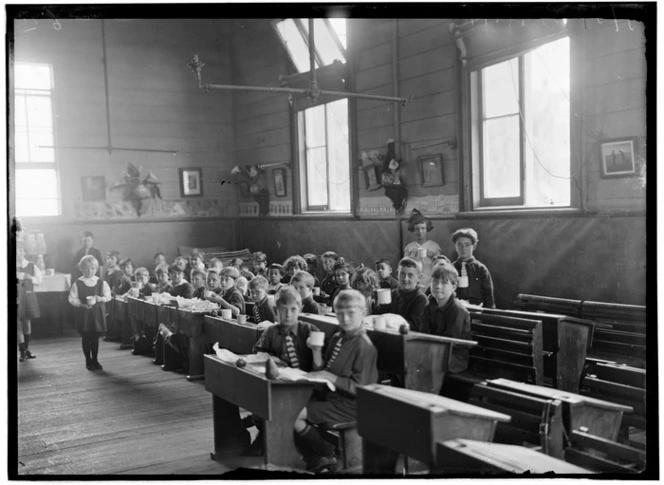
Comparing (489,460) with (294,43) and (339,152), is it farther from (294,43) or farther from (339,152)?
(294,43)

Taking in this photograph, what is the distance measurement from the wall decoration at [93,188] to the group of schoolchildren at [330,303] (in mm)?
2916

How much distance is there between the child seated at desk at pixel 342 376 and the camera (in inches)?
180

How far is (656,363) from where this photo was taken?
4.64 m

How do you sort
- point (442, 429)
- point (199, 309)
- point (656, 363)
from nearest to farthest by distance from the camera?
point (442, 429) → point (656, 363) → point (199, 309)

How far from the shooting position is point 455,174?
28.7 feet

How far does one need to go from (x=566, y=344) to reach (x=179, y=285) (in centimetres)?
504

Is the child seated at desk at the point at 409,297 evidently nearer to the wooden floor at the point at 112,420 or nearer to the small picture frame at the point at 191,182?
the wooden floor at the point at 112,420

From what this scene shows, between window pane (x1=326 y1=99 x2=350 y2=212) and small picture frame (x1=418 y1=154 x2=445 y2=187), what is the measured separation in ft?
4.32

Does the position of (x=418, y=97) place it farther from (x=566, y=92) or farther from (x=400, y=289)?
(x=400, y=289)

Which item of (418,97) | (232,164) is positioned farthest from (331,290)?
(232,164)

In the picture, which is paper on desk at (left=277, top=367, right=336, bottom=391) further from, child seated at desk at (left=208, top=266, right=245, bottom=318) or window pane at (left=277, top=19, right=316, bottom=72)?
window pane at (left=277, top=19, right=316, bottom=72)

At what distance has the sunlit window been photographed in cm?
1027

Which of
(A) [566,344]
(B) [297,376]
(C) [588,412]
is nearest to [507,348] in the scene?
(A) [566,344]

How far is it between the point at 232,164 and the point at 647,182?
9389 mm
